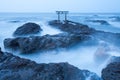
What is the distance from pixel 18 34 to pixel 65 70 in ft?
44.6

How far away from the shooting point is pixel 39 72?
268 inches

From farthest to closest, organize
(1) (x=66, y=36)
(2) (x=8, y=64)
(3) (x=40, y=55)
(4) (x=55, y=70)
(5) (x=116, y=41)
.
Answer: (5) (x=116, y=41) < (1) (x=66, y=36) < (3) (x=40, y=55) < (2) (x=8, y=64) < (4) (x=55, y=70)

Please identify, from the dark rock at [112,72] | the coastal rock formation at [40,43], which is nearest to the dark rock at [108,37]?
the coastal rock formation at [40,43]

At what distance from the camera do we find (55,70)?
6.76 meters

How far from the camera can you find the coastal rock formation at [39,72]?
6652mm

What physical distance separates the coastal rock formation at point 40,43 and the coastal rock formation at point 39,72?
5839mm

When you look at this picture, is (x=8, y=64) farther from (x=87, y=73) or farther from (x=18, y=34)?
(x=18, y=34)

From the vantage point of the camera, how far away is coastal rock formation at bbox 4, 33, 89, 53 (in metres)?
13.5

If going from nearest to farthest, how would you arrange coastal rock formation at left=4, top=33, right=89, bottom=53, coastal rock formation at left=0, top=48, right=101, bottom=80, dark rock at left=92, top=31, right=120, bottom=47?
coastal rock formation at left=0, top=48, right=101, bottom=80 → coastal rock formation at left=4, top=33, right=89, bottom=53 → dark rock at left=92, top=31, right=120, bottom=47

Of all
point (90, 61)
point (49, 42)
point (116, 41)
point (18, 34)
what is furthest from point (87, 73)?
point (18, 34)

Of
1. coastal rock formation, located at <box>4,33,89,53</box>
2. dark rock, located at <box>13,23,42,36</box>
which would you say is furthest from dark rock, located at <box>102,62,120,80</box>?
dark rock, located at <box>13,23,42,36</box>

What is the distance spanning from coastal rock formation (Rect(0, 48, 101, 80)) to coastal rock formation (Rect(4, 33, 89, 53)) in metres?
5.84

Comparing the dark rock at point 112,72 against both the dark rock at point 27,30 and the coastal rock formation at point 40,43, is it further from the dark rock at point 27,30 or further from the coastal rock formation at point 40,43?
the dark rock at point 27,30

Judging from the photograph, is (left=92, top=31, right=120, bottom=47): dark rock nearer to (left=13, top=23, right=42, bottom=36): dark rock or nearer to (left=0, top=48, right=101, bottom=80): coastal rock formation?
(left=13, top=23, right=42, bottom=36): dark rock
